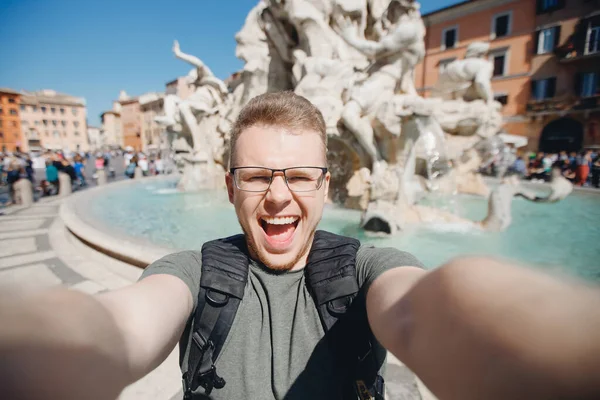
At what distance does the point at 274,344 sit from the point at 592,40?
29466 mm

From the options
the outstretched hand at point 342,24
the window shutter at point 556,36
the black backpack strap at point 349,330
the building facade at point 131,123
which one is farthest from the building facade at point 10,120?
the window shutter at point 556,36

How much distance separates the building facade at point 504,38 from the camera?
75.1 ft

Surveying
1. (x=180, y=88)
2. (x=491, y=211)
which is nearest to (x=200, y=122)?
(x=491, y=211)

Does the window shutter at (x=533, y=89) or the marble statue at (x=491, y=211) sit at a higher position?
the window shutter at (x=533, y=89)

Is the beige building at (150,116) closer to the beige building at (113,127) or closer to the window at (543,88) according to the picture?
the beige building at (113,127)

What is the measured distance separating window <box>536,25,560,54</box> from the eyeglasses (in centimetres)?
2936

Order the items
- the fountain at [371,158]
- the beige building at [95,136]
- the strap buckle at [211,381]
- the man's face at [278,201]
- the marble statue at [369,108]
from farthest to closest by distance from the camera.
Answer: the beige building at [95,136], the marble statue at [369,108], the fountain at [371,158], the man's face at [278,201], the strap buckle at [211,381]

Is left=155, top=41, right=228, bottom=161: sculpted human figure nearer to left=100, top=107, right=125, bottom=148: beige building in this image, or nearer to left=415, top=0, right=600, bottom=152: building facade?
left=415, top=0, right=600, bottom=152: building facade

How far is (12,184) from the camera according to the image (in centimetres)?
848

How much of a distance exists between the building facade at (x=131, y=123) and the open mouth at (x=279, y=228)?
67326 millimetres

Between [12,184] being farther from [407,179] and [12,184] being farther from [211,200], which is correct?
[407,179]

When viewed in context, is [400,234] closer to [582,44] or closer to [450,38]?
[582,44]

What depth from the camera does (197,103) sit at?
35.1ft

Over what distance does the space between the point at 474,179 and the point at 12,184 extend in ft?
46.6
